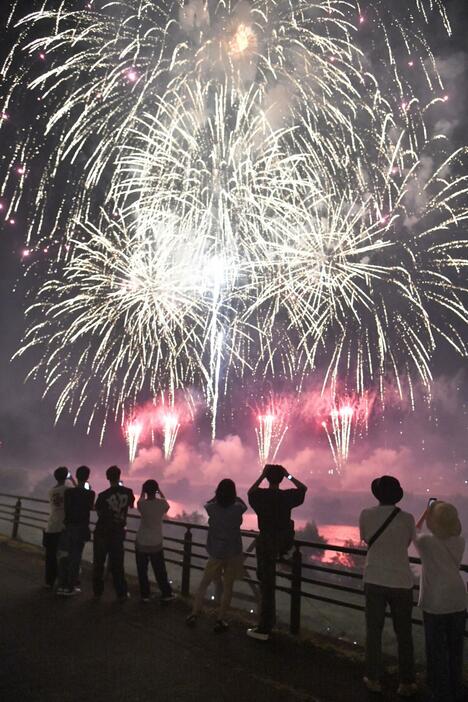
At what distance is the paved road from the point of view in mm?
3916

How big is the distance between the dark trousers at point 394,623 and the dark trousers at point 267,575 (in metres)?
1.43

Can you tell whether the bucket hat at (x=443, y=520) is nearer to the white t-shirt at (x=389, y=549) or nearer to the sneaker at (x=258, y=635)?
the white t-shirt at (x=389, y=549)

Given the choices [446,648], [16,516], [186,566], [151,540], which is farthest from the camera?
[16,516]

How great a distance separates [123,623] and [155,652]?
3.59ft

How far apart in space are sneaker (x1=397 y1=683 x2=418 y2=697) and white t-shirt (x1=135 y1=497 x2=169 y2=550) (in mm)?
3756

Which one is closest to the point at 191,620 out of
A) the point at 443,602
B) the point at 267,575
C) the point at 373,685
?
the point at 267,575

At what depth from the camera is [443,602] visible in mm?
3705

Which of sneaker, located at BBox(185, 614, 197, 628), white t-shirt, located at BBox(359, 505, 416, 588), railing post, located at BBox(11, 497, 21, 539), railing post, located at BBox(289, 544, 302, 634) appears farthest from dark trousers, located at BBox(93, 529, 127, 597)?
railing post, located at BBox(11, 497, 21, 539)

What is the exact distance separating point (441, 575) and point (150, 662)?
8.97 ft

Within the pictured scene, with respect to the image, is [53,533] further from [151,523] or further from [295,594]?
[295,594]

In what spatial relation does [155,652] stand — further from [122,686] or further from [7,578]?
[7,578]

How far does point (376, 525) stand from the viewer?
4215 millimetres

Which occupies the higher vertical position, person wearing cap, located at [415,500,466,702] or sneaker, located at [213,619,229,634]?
person wearing cap, located at [415,500,466,702]

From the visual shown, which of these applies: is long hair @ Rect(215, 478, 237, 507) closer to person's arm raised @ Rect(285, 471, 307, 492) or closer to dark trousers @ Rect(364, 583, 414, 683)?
person's arm raised @ Rect(285, 471, 307, 492)
